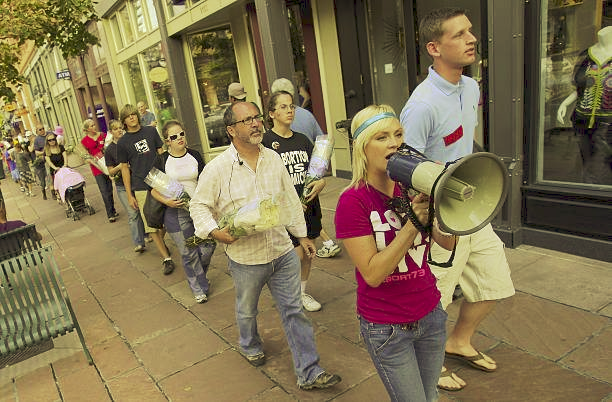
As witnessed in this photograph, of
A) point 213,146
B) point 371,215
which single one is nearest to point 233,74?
point 213,146

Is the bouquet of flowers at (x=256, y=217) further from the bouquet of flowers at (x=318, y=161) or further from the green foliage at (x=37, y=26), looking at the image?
the green foliage at (x=37, y=26)

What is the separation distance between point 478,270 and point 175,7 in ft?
35.3

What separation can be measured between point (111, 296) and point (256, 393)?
2.97 metres

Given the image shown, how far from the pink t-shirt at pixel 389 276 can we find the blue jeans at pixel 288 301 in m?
1.17

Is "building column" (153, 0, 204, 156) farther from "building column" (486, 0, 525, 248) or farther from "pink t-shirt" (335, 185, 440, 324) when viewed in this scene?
"pink t-shirt" (335, 185, 440, 324)

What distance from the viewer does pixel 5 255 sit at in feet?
15.7

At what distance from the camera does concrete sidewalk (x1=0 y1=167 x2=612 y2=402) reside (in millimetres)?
2941

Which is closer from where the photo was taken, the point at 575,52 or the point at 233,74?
the point at 575,52

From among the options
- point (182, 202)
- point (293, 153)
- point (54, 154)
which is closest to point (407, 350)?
point (293, 153)

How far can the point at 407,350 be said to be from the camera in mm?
1897

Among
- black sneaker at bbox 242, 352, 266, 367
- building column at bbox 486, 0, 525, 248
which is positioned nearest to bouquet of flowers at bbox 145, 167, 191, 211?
black sneaker at bbox 242, 352, 266, 367

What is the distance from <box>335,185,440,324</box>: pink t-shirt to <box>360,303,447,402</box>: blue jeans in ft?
0.14

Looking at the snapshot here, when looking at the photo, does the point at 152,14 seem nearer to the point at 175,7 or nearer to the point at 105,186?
the point at 175,7

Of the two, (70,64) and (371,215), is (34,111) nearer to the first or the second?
(70,64)
